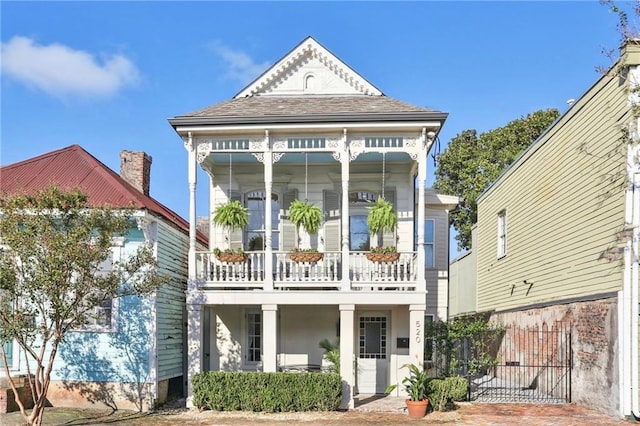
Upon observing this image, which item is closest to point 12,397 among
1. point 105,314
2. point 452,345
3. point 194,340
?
point 105,314

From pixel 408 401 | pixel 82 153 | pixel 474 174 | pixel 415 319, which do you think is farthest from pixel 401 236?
pixel 474 174

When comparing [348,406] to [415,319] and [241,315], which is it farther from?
[241,315]

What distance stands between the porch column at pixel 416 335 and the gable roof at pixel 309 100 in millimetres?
4309

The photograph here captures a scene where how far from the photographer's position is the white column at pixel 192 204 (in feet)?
46.4

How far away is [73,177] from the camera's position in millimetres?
14891

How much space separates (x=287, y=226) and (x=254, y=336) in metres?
3.08

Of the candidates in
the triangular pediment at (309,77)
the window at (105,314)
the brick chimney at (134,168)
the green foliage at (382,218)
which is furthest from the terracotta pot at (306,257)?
the brick chimney at (134,168)

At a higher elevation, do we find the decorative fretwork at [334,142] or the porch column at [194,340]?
the decorative fretwork at [334,142]

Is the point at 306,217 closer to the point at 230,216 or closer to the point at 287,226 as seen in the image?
the point at 230,216

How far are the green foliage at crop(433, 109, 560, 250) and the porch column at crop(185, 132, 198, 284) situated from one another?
22.1 metres

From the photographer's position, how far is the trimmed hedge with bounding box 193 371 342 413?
13133 millimetres

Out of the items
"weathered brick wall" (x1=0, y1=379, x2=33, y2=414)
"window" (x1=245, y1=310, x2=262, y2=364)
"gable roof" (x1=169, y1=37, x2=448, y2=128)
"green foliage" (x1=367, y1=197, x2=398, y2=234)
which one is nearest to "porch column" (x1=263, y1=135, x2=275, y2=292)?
"gable roof" (x1=169, y1=37, x2=448, y2=128)

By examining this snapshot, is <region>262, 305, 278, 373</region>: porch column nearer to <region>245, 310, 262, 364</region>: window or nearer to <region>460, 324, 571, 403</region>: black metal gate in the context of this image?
<region>245, 310, 262, 364</region>: window

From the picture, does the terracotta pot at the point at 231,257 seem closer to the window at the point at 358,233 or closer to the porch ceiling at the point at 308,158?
the porch ceiling at the point at 308,158
